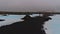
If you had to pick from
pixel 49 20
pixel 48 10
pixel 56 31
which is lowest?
pixel 56 31

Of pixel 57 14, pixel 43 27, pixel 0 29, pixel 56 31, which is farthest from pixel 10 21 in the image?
pixel 57 14

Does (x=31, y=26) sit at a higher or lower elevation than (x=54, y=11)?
lower

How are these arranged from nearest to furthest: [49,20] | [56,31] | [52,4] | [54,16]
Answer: [56,31] → [49,20] → [54,16] → [52,4]

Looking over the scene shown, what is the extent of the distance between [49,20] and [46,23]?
86 mm

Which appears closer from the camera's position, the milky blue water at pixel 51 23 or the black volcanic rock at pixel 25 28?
the black volcanic rock at pixel 25 28

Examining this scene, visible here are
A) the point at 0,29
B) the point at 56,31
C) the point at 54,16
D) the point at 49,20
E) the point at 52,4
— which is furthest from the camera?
the point at 52,4

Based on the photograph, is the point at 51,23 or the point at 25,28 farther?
the point at 51,23

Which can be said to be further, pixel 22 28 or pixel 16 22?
pixel 16 22

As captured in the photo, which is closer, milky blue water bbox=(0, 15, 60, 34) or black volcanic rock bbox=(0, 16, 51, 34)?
black volcanic rock bbox=(0, 16, 51, 34)

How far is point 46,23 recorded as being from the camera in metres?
1.37

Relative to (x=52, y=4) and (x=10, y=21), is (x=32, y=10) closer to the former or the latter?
(x=52, y=4)

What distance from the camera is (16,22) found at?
1338mm

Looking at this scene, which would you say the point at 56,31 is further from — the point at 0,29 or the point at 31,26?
the point at 0,29

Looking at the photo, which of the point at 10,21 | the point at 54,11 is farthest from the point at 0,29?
the point at 54,11
